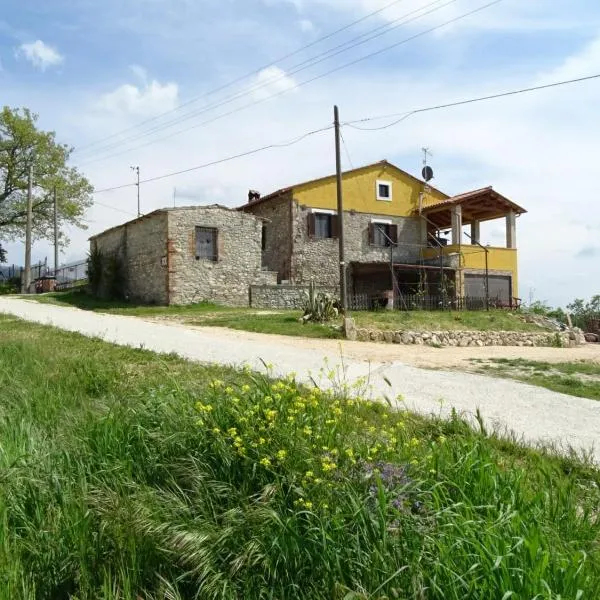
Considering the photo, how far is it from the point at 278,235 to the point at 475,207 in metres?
10.2

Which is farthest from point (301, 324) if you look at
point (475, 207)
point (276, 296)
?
point (475, 207)

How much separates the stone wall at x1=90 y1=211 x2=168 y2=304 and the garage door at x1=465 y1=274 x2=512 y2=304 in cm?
1433

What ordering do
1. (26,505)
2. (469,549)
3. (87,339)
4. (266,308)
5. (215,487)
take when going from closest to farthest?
(469,549)
(215,487)
(26,505)
(87,339)
(266,308)

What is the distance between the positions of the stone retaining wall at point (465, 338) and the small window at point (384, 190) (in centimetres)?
1273

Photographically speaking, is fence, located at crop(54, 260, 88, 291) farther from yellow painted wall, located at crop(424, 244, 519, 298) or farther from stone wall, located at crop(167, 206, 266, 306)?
yellow painted wall, located at crop(424, 244, 519, 298)

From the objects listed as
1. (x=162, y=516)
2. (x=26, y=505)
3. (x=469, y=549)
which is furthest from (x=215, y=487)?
(x=469, y=549)

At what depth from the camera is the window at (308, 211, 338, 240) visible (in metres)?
26.5

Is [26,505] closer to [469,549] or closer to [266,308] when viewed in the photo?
[469,549]

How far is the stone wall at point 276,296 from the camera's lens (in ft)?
76.8

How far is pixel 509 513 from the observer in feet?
8.09

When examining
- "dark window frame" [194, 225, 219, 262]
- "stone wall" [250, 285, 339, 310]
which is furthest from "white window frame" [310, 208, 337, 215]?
"dark window frame" [194, 225, 219, 262]

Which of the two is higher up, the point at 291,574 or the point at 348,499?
the point at 348,499

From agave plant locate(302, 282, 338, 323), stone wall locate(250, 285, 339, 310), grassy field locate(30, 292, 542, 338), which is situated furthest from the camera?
stone wall locate(250, 285, 339, 310)

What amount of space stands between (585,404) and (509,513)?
4489 mm
